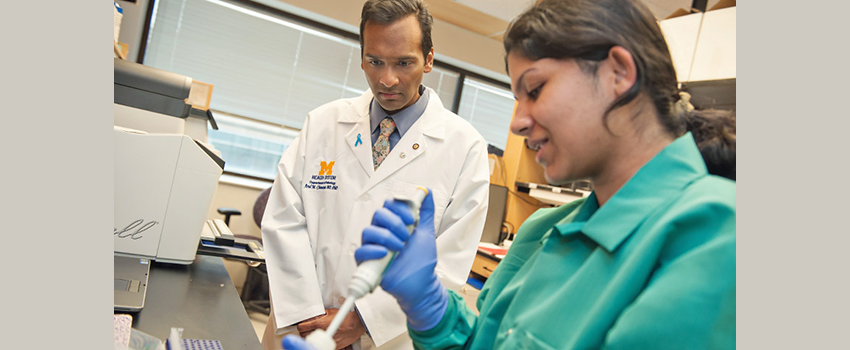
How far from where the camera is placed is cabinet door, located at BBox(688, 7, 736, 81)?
6.19 ft

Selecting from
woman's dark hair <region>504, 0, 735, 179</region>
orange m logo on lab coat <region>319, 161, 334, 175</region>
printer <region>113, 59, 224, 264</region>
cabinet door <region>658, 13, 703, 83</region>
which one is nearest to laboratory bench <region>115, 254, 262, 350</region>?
printer <region>113, 59, 224, 264</region>

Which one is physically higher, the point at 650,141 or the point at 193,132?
the point at 650,141

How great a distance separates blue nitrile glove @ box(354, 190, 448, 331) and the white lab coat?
18.0 inches

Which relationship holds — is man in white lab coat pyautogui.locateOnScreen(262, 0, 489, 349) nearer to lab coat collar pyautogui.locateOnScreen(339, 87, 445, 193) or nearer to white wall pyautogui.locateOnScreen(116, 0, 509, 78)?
lab coat collar pyautogui.locateOnScreen(339, 87, 445, 193)

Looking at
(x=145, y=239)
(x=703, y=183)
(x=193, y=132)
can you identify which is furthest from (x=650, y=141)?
(x=193, y=132)

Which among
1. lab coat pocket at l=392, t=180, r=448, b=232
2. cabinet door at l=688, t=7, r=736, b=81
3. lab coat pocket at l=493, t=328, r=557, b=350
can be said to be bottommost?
lab coat pocket at l=493, t=328, r=557, b=350

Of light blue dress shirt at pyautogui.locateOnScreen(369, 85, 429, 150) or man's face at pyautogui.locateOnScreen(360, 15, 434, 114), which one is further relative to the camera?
light blue dress shirt at pyautogui.locateOnScreen(369, 85, 429, 150)

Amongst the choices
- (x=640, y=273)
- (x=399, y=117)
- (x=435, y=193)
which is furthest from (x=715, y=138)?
(x=399, y=117)

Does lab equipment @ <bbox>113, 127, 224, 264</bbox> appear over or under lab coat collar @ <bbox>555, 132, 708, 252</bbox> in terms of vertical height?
under

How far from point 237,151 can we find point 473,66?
1.95 meters

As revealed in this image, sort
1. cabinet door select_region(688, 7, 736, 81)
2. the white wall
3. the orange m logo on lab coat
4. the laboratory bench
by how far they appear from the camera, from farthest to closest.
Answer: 1. the white wall
2. cabinet door select_region(688, 7, 736, 81)
3. the orange m logo on lab coat
4. the laboratory bench

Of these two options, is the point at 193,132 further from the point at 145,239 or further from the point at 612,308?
the point at 612,308

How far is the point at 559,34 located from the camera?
64 centimetres

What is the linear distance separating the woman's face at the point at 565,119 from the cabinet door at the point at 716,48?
4.96 feet
